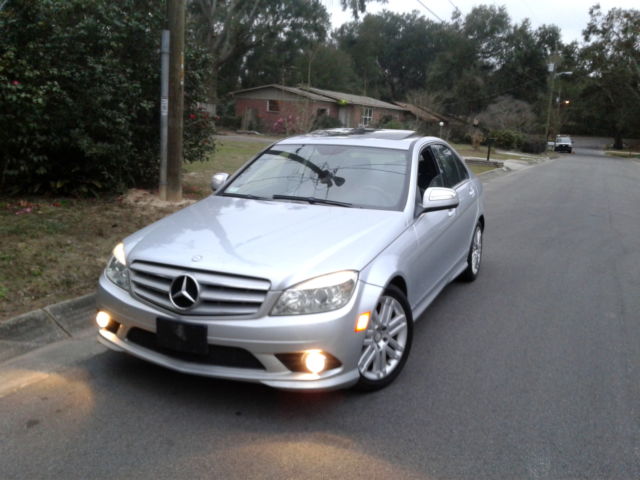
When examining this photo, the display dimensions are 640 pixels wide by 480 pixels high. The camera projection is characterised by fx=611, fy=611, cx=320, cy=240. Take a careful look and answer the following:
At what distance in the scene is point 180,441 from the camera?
3.22 m

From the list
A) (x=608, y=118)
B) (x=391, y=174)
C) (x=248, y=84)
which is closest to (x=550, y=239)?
(x=391, y=174)

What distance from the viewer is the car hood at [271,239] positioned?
11.4 feet

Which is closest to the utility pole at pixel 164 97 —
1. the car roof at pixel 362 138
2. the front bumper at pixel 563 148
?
the car roof at pixel 362 138

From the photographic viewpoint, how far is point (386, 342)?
3.85 meters

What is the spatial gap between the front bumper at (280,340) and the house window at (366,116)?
49.1 m

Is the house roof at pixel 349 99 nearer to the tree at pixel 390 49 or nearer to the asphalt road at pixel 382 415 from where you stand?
the tree at pixel 390 49

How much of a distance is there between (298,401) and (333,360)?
0.46m

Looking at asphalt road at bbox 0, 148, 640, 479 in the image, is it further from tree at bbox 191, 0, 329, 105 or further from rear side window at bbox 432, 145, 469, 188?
tree at bbox 191, 0, 329, 105

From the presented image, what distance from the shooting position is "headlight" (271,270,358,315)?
3.35m

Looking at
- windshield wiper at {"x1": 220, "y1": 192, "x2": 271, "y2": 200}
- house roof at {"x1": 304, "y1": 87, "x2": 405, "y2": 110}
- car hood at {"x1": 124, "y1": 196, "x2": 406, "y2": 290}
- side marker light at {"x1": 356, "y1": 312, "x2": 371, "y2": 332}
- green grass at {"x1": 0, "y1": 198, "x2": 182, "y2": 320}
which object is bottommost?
green grass at {"x1": 0, "y1": 198, "x2": 182, "y2": 320}

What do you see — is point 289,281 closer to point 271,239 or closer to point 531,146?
point 271,239

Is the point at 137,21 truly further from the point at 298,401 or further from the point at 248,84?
the point at 248,84

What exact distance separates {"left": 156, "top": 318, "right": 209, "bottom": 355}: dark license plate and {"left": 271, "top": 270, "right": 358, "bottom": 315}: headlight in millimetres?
428

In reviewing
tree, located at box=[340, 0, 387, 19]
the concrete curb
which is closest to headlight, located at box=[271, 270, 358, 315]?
the concrete curb
